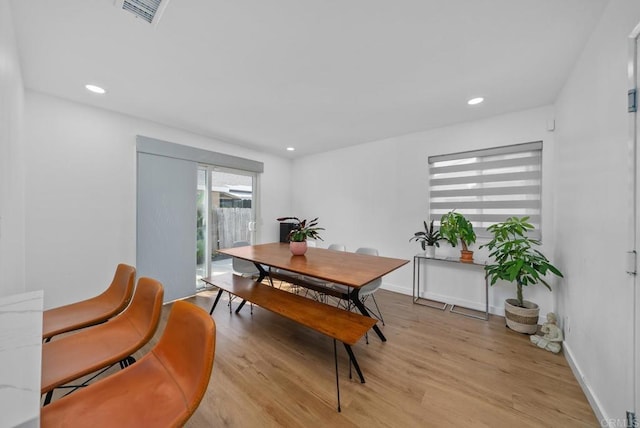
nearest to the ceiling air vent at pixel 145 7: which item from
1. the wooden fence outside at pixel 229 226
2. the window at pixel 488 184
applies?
the wooden fence outside at pixel 229 226

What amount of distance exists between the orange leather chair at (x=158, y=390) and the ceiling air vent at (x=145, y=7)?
1774 millimetres

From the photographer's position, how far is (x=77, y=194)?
105 inches

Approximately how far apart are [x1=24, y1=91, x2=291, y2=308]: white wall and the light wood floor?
3.83ft

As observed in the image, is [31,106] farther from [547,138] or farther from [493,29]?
[547,138]

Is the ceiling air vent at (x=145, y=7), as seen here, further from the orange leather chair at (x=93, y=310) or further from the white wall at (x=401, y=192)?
the white wall at (x=401, y=192)

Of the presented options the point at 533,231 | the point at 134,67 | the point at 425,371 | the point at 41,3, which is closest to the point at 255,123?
the point at 134,67

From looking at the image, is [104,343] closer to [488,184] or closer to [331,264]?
[331,264]

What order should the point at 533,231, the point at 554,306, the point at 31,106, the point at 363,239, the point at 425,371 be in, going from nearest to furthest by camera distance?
the point at 425,371 < the point at 31,106 < the point at 554,306 < the point at 533,231 < the point at 363,239

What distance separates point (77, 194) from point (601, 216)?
15.5 feet

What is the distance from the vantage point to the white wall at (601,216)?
1.26 m

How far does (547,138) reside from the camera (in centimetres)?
267

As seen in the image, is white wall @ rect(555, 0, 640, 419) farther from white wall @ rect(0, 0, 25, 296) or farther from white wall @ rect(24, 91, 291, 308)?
white wall @ rect(24, 91, 291, 308)

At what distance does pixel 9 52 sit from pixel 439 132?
4.21 m

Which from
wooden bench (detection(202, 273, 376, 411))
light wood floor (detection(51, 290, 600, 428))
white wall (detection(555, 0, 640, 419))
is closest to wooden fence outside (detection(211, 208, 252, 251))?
wooden bench (detection(202, 273, 376, 411))
